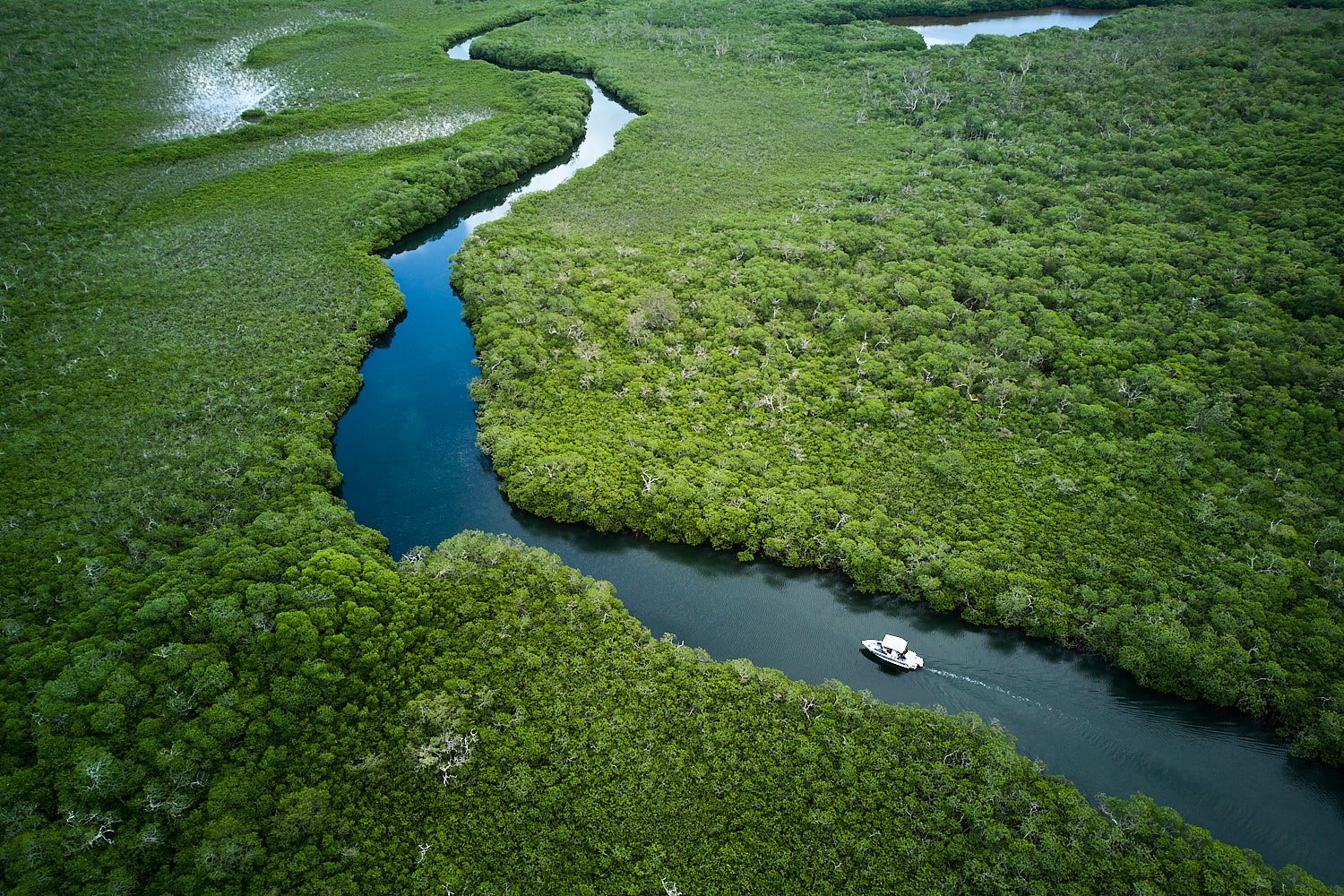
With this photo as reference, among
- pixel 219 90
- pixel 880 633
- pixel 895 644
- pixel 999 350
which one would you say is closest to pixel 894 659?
pixel 895 644

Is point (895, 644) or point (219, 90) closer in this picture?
point (895, 644)

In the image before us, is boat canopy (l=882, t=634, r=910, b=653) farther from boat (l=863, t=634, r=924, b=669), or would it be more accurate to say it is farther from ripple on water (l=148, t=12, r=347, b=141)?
ripple on water (l=148, t=12, r=347, b=141)

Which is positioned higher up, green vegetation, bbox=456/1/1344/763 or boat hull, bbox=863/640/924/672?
green vegetation, bbox=456/1/1344/763

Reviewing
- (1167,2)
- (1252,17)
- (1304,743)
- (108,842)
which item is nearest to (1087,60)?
(1252,17)

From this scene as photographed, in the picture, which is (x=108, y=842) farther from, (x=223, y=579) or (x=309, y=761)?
(x=223, y=579)

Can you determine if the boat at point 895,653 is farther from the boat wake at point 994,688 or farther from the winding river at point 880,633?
the boat wake at point 994,688

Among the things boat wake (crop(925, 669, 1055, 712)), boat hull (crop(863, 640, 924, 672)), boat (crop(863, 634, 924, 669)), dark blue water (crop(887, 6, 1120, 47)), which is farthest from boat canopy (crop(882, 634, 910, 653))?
dark blue water (crop(887, 6, 1120, 47))

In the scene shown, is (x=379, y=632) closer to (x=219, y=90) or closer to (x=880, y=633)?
(x=880, y=633)
